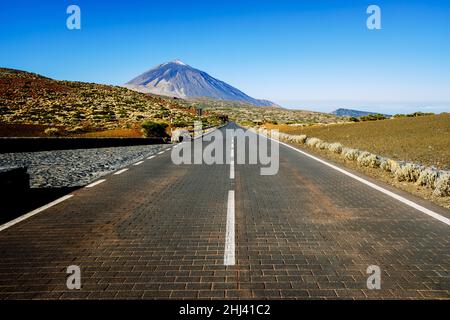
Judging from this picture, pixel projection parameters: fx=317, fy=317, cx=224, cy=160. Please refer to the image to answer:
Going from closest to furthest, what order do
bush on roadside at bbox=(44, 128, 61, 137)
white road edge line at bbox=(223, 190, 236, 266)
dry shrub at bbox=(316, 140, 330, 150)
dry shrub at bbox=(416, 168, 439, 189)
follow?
white road edge line at bbox=(223, 190, 236, 266) < dry shrub at bbox=(416, 168, 439, 189) < dry shrub at bbox=(316, 140, 330, 150) < bush on roadside at bbox=(44, 128, 61, 137)

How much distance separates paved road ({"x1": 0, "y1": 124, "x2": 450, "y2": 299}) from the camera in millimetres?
3609

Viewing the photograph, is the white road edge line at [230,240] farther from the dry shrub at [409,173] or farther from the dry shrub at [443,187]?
the dry shrub at [409,173]

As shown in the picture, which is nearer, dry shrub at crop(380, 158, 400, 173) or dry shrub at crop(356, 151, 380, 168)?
dry shrub at crop(380, 158, 400, 173)

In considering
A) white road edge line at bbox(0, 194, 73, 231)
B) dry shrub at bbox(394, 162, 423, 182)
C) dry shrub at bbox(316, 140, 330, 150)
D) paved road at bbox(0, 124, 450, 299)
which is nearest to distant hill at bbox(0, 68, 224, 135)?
dry shrub at bbox(316, 140, 330, 150)

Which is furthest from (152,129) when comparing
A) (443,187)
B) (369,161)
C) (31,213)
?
(443,187)

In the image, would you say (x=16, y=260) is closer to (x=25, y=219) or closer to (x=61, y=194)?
(x=25, y=219)

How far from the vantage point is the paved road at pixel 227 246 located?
3609 millimetres

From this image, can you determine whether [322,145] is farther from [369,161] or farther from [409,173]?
[409,173]

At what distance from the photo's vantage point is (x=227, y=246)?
4.76 metres

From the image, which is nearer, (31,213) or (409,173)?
(31,213)

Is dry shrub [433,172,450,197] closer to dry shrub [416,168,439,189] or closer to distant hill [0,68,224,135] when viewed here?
dry shrub [416,168,439,189]

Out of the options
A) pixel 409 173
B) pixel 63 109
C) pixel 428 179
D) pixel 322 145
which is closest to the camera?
pixel 428 179

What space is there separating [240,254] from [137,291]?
5.04 feet

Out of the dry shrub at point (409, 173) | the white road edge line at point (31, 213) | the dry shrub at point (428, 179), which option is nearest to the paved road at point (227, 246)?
the white road edge line at point (31, 213)
